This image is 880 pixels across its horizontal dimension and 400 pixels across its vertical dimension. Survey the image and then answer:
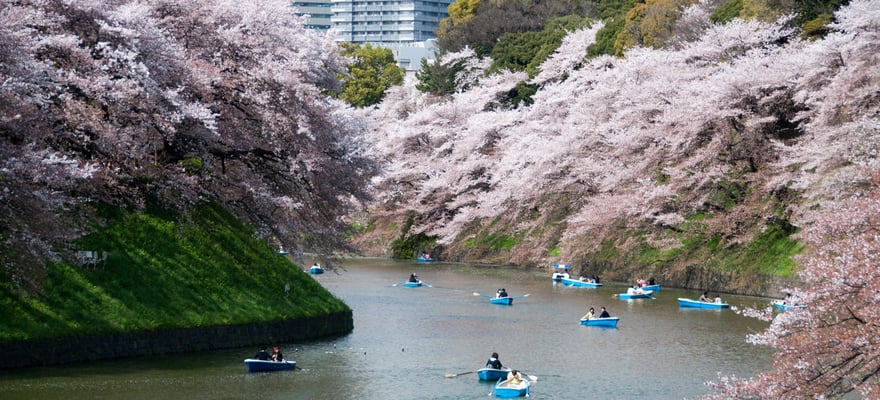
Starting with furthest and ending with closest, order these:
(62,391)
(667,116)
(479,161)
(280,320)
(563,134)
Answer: (479,161)
(563,134)
(667,116)
(280,320)
(62,391)

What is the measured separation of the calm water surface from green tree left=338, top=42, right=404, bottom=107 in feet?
181

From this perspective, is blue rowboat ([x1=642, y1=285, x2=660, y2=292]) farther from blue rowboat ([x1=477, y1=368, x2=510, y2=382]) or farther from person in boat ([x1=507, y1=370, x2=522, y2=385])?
person in boat ([x1=507, y1=370, x2=522, y2=385])

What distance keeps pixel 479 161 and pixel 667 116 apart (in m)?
18.4

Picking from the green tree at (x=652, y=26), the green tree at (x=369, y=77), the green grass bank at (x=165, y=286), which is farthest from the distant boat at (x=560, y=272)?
the green tree at (x=369, y=77)

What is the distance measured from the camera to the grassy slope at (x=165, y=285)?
2558 centimetres

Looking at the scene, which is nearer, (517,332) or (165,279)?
(165,279)

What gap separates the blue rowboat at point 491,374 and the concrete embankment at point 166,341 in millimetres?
6594

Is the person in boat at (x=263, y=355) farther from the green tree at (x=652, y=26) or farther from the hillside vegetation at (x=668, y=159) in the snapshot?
the green tree at (x=652, y=26)

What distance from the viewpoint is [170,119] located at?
29.2 m

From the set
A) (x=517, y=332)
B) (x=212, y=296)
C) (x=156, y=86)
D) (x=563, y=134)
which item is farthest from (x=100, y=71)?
(x=563, y=134)

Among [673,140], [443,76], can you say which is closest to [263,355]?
[673,140]

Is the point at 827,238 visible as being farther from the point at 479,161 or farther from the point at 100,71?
the point at 479,161

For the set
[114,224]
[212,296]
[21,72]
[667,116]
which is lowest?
[212,296]

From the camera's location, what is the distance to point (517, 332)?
36.6 m
